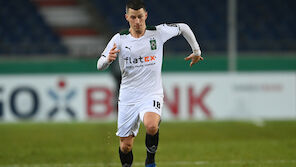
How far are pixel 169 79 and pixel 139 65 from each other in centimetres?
927

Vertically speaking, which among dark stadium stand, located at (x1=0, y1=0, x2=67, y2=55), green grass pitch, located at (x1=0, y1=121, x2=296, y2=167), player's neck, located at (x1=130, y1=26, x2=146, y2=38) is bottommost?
green grass pitch, located at (x1=0, y1=121, x2=296, y2=167)

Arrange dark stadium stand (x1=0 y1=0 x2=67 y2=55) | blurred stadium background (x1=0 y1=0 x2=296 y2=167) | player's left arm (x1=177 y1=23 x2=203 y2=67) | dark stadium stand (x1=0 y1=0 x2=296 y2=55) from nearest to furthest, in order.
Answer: player's left arm (x1=177 y1=23 x2=203 y2=67) → blurred stadium background (x1=0 y1=0 x2=296 y2=167) → dark stadium stand (x1=0 y1=0 x2=67 y2=55) → dark stadium stand (x1=0 y1=0 x2=296 y2=55)

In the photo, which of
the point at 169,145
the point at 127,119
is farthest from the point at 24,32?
the point at 127,119

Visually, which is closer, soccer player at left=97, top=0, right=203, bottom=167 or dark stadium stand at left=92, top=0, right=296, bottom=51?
soccer player at left=97, top=0, right=203, bottom=167

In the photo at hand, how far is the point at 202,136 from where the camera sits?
39.8ft

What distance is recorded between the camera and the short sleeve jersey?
6.29 metres

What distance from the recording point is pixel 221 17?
68.8 ft

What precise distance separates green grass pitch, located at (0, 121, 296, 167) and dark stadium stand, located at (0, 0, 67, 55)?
4624 mm

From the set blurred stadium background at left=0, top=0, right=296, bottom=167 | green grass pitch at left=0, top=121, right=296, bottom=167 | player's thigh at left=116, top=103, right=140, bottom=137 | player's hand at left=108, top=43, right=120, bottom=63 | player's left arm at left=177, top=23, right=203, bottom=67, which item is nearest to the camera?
player's hand at left=108, top=43, right=120, bottom=63

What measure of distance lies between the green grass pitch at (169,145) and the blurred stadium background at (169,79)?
29 mm

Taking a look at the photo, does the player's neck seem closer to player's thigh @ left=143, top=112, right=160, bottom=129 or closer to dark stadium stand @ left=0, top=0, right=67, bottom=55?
player's thigh @ left=143, top=112, right=160, bottom=129

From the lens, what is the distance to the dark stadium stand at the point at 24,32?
1914 cm

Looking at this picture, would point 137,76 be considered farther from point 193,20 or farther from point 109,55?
point 193,20

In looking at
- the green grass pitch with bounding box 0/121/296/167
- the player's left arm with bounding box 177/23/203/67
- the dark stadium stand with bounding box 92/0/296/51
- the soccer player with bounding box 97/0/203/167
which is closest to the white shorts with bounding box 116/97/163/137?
the soccer player with bounding box 97/0/203/167
